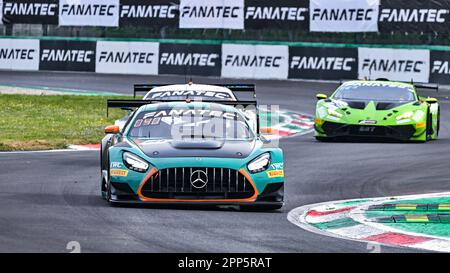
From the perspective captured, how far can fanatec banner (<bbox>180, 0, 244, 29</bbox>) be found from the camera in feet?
116

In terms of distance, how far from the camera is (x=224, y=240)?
32.4ft

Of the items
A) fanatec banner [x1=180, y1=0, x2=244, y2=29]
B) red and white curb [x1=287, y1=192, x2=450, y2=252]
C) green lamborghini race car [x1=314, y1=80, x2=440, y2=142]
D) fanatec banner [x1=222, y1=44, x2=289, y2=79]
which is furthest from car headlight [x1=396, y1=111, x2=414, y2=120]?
fanatec banner [x1=180, y1=0, x2=244, y2=29]

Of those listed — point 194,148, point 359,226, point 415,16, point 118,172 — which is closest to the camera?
point 359,226

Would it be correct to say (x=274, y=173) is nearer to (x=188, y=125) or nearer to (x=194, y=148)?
(x=194, y=148)

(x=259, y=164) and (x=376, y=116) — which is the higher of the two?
(x=259, y=164)

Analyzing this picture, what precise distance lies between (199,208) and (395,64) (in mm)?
21280

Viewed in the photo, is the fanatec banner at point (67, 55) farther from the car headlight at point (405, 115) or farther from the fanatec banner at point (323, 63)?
the car headlight at point (405, 115)

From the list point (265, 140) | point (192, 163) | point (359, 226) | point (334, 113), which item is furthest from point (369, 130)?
point (359, 226)

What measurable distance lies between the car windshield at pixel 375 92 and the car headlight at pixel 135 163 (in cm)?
988

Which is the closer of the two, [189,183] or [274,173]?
[189,183]

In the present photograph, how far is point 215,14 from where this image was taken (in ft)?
117

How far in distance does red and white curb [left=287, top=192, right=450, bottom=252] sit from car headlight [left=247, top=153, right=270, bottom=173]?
519 mm

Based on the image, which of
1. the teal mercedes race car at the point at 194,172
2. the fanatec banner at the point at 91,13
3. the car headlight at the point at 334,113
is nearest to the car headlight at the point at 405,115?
the car headlight at the point at 334,113

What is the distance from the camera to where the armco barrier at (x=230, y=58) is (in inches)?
1288
